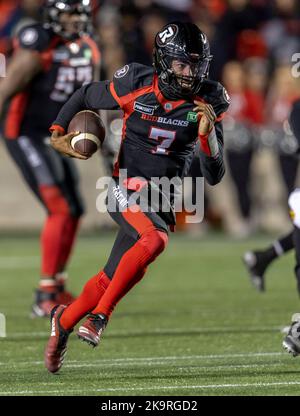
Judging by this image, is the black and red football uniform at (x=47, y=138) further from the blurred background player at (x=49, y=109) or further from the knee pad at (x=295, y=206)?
the knee pad at (x=295, y=206)

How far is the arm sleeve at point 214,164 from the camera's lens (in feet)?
20.3

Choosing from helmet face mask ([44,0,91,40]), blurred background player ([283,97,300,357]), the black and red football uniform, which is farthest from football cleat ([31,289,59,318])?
blurred background player ([283,97,300,357])

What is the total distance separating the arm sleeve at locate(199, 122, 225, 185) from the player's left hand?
0.22 metres

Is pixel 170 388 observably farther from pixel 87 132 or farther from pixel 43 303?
pixel 43 303

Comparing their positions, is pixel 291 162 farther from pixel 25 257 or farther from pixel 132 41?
pixel 25 257

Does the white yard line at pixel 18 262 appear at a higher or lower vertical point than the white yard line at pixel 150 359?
lower

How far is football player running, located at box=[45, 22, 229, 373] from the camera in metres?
6.07

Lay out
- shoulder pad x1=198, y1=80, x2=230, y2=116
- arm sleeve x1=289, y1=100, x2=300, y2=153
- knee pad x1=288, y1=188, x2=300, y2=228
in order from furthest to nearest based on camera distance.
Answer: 1. arm sleeve x1=289, y1=100, x2=300, y2=153
2. knee pad x1=288, y1=188, x2=300, y2=228
3. shoulder pad x1=198, y1=80, x2=230, y2=116

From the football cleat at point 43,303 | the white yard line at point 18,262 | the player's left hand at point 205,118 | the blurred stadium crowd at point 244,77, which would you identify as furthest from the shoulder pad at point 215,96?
the blurred stadium crowd at point 244,77

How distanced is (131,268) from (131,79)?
3.34 feet

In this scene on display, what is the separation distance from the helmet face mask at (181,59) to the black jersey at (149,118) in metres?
0.08

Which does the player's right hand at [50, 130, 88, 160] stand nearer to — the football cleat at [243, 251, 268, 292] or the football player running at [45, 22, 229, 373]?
the football player running at [45, 22, 229, 373]

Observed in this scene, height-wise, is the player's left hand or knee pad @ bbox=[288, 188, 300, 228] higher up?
the player's left hand

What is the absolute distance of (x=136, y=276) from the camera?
6.08 m
